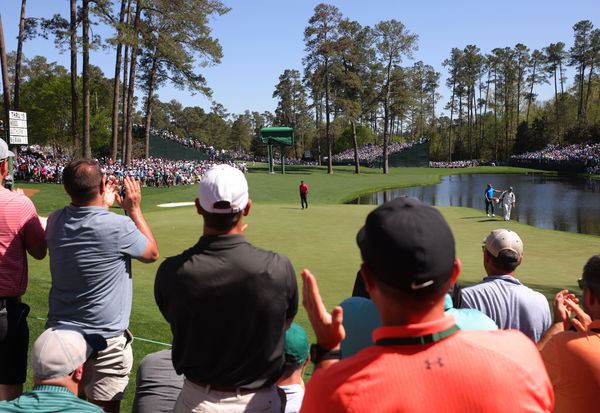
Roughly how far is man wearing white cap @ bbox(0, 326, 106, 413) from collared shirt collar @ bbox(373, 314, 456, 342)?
172 cm

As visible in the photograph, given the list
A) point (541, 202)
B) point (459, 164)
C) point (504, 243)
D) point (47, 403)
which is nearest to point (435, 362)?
point (47, 403)

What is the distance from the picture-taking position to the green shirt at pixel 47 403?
2381mm

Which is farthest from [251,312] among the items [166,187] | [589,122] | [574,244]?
[589,122]

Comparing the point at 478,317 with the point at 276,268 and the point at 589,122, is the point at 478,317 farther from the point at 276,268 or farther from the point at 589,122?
the point at 589,122

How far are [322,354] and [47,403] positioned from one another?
4.82ft

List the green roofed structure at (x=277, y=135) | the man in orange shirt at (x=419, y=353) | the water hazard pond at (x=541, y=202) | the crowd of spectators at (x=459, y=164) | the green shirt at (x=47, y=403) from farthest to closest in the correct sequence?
the crowd of spectators at (x=459, y=164), the green roofed structure at (x=277, y=135), the water hazard pond at (x=541, y=202), the green shirt at (x=47, y=403), the man in orange shirt at (x=419, y=353)

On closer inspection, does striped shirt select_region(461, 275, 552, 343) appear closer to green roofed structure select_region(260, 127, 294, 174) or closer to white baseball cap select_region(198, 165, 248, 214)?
white baseball cap select_region(198, 165, 248, 214)

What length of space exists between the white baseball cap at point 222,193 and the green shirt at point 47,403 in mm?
1147

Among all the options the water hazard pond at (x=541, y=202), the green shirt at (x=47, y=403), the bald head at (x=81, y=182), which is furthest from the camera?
the water hazard pond at (x=541, y=202)

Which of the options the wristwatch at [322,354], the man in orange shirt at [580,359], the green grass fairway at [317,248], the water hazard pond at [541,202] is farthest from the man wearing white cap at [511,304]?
the water hazard pond at [541,202]

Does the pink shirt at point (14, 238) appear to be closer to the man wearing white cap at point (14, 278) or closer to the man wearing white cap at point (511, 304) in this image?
the man wearing white cap at point (14, 278)

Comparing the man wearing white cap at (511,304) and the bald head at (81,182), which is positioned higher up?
the bald head at (81,182)

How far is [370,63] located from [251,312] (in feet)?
199

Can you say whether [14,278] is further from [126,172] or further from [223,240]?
[126,172]
